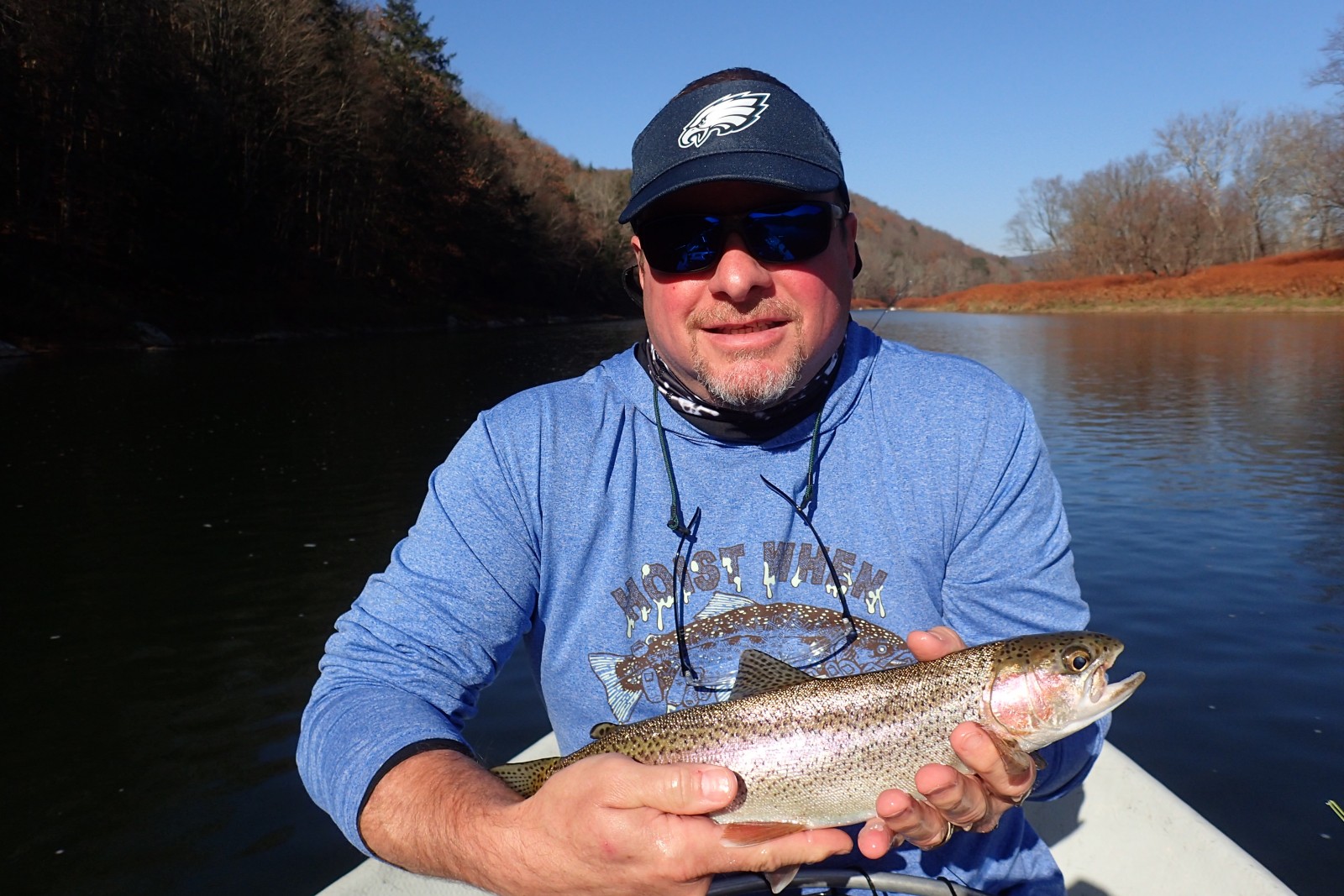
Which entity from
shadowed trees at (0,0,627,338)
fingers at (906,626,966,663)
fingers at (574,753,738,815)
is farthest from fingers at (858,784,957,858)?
shadowed trees at (0,0,627,338)

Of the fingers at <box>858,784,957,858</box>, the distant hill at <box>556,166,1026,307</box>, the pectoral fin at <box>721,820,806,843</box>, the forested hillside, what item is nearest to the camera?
the pectoral fin at <box>721,820,806,843</box>

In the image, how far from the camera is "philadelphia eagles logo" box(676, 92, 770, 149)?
258cm

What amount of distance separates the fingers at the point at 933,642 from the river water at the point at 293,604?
4.59 metres

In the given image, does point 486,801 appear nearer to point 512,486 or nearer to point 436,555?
point 436,555

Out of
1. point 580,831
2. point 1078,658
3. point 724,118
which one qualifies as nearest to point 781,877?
point 580,831

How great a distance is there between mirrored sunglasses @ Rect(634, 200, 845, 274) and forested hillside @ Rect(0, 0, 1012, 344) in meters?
29.0

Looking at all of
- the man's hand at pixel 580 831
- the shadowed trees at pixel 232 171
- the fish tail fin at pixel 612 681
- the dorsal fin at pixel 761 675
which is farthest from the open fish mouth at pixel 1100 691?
the shadowed trees at pixel 232 171

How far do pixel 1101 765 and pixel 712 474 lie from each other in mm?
2825

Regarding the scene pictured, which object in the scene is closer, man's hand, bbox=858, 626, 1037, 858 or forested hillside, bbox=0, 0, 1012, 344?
man's hand, bbox=858, 626, 1037, 858

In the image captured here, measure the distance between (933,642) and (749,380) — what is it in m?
0.87

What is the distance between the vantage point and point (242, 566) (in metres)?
10.8

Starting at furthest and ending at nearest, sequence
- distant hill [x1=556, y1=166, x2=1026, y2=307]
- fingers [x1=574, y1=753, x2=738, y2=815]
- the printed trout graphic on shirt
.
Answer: distant hill [x1=556, y1=166, x2=1026, y2=307]
the printed trout graphic on shirt
fingers [x1=574, y1=753, x2=738, y2=815]

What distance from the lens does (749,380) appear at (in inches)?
102

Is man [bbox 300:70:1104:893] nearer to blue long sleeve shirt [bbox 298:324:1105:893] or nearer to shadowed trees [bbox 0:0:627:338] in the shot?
blue long sleeve shirt [bbox 298:324:1105:893]
